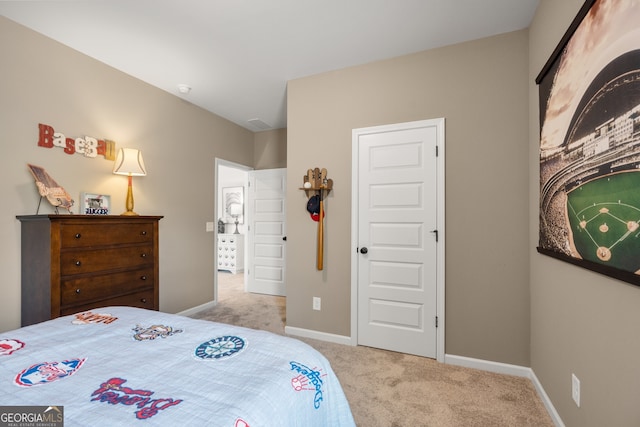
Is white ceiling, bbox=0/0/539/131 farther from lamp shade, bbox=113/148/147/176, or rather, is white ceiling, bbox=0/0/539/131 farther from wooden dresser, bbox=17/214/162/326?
wooden dresser, bbox=17/214/162/326

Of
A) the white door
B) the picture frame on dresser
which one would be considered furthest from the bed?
the white door

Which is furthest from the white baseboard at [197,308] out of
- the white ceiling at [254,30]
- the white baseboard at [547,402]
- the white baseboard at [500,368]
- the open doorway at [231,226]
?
the white baseboard at [547,402]

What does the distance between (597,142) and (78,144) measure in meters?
3.61

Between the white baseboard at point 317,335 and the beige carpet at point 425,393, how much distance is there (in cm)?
8

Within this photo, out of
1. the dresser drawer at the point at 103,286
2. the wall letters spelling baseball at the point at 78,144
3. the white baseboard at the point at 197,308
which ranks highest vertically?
the wall letters spelling baseball at the point at 78,144

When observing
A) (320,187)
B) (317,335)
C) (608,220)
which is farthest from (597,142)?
(317,335)

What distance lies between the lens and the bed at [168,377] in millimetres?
730

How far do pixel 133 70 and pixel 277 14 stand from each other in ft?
5.77

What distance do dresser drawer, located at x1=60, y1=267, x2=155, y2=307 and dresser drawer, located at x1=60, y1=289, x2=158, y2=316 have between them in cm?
3

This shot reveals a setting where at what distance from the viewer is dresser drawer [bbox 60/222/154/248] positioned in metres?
2.01

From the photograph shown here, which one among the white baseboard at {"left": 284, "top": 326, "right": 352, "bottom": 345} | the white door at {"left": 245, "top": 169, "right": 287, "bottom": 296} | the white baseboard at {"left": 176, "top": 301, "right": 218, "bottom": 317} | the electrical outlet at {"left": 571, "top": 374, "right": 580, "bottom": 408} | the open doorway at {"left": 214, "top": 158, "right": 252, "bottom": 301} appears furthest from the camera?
the open doorway at {"left": 214, "top": 158, "right": 252, "bottom": 301}

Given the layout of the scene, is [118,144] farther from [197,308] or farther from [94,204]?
[197,308]

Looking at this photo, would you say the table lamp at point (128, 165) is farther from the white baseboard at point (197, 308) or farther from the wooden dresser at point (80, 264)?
the white baseboard at point (197, 308)

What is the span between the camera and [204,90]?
330cm
